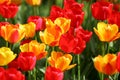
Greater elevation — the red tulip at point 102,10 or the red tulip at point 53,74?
the red tulip at point 102,10

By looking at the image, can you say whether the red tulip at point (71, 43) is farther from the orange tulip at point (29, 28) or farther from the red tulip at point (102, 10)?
the red tulip at point (102, 10)

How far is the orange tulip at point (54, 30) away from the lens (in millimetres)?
1955

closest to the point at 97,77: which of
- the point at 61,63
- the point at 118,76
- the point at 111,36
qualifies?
the point at 118,76

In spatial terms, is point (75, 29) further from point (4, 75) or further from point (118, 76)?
point (4, 75)

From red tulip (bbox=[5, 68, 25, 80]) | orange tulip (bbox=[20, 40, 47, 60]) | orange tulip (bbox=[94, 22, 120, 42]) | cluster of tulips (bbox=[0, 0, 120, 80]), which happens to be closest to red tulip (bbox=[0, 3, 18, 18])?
cluster of tulips (bbox=[0, 0, 120, 80])

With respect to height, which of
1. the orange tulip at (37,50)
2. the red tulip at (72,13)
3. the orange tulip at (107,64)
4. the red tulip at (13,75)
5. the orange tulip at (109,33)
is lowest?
the orange tulip at (107,64)

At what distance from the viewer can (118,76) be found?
219cm

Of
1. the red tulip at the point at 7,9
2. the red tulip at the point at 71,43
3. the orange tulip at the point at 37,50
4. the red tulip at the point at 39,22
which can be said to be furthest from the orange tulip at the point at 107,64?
the red tulip at the point at 7,9

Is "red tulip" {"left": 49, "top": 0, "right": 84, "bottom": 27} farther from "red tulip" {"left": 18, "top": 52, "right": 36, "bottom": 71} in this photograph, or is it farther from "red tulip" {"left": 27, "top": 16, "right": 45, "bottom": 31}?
"red tulip" {"left": 18, "top": 52, "right": 36, "bottom": 71}

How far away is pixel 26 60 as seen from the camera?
177 centimetres

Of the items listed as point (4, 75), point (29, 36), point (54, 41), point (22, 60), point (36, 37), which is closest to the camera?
point (4, 75)

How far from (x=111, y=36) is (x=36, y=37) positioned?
19.7 inches

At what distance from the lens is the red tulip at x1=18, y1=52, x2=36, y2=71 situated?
176cm

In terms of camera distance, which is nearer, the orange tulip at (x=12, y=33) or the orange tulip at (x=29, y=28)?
the orange tulip at (x=12, y=33)
